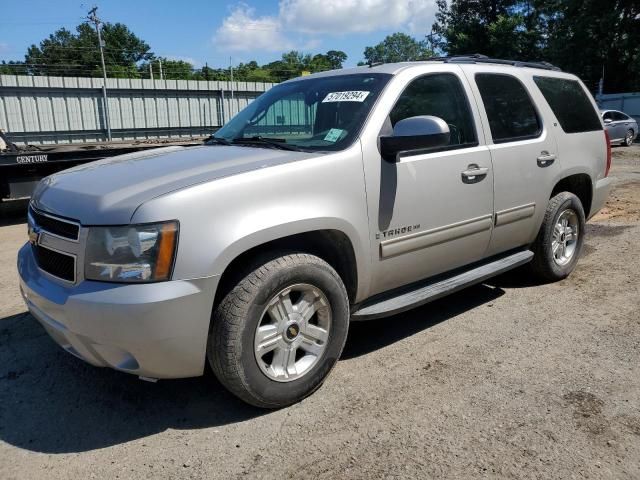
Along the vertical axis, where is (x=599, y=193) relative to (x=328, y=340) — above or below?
above

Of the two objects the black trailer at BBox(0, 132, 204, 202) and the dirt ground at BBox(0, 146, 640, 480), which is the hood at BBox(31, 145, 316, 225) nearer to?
the dirt ground at BBox(0, 146, 640, 480)

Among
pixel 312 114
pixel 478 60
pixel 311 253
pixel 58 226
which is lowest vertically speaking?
pixel 311 253

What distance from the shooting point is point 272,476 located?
96.7 inches

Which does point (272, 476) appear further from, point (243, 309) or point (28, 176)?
point (28, 176)

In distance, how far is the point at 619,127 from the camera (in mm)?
21516

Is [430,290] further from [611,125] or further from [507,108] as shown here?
[611,125]

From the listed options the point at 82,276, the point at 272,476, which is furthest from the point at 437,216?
the point at 82,276

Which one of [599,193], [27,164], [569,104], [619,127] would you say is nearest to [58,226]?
[569,104]

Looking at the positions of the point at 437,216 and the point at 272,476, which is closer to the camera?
the point at 272,476

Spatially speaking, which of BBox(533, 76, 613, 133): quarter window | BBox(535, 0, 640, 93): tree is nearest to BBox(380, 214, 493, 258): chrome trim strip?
BBox(533, 76, 613, 133): quarter window

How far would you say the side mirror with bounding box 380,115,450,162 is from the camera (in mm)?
3127

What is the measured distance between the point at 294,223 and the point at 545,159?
2661mm

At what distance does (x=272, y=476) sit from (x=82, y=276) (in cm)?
131

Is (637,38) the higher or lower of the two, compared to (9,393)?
higher
